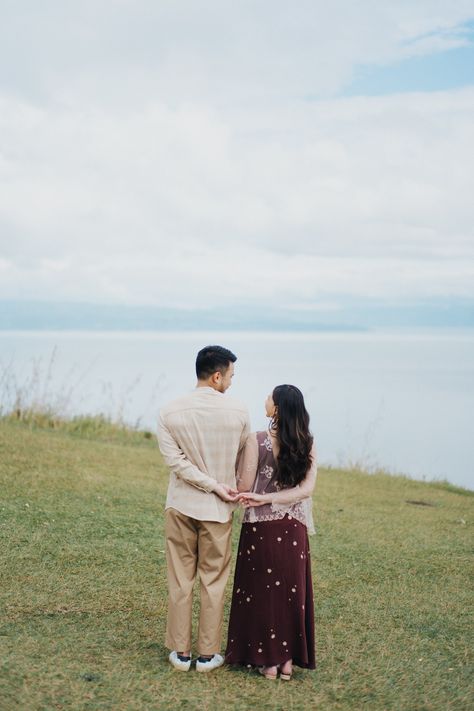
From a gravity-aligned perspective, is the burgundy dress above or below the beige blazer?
below

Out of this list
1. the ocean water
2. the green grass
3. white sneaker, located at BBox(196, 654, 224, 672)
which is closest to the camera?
the green grass

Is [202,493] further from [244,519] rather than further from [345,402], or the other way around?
[345,402]

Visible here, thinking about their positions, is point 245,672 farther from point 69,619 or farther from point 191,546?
point 69,619

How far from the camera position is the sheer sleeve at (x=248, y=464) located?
4.47 metres

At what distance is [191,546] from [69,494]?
4.43 meters

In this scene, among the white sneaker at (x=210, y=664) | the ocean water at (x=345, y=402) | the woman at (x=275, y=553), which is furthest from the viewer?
the ocean water at (x=345, y=402)

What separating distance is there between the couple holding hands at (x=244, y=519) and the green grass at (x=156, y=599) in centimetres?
22

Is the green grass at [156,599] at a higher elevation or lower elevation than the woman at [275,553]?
lower

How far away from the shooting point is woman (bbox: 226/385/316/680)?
4.46 metres

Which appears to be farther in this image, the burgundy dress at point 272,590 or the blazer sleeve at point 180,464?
the burgundy dress at point 272,590

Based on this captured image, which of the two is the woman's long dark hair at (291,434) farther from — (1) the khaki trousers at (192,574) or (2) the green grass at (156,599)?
(2) the green grass at (156,599)
